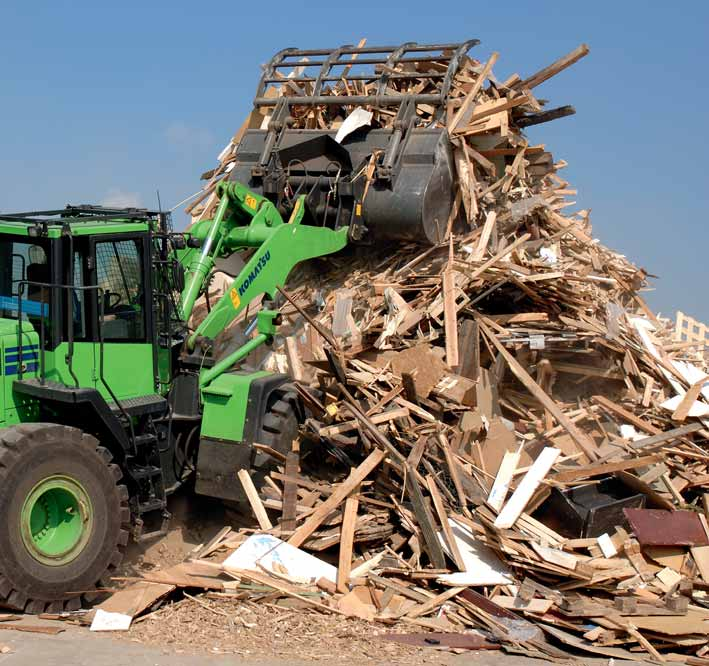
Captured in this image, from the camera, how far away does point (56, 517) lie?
6.87 m

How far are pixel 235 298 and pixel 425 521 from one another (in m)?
2.66

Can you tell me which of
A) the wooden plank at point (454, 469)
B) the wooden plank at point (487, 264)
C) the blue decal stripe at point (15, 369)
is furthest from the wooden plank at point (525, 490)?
the blue decal stripe at point (15, 369)

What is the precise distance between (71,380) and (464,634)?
3325 mm

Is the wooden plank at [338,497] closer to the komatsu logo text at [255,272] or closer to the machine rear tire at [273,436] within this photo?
the machine rear tire at [273,436]

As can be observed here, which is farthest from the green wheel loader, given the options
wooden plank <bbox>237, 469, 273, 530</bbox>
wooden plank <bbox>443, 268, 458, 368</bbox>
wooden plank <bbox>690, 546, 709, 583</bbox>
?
wooden plank <bbox>690, 546, 709, 583</bbox>

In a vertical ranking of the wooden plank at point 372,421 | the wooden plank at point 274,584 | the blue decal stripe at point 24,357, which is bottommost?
the wooden plank at point 274,584

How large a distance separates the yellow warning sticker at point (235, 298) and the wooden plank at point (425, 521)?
2.17m

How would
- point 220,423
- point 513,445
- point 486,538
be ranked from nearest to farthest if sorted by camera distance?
1. point 486,538
2. point 220,423
3. point 513,445

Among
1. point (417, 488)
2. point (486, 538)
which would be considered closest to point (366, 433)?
point (417, 488)

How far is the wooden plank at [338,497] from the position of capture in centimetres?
768

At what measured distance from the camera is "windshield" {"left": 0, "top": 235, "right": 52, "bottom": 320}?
23.2ft

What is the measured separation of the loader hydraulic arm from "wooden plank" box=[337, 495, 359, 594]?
5.53ft

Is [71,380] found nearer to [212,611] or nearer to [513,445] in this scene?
[212,611]

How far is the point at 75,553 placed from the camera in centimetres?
679
